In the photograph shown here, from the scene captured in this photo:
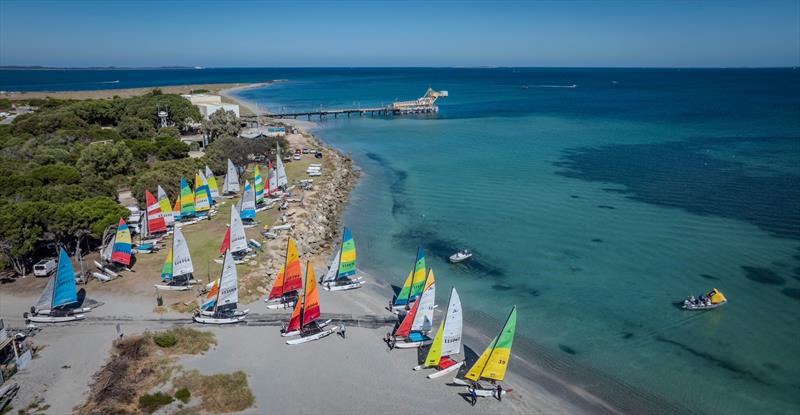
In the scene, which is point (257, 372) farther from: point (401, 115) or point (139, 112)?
point (401, 115)

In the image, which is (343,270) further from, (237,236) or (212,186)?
(212,186)

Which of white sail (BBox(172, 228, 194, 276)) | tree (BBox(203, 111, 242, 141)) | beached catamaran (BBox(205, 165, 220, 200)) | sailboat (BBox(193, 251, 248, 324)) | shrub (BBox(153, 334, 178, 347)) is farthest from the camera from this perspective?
tree (BBox(203, 111, 242, 141))

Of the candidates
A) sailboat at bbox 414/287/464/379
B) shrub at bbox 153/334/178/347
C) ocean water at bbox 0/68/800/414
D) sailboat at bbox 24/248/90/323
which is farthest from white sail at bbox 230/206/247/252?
sailboat at bbox 414/287/464/379

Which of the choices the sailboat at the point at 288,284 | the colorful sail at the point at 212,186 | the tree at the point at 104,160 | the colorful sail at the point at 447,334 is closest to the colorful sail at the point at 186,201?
the colorful sail at the point at 212,186

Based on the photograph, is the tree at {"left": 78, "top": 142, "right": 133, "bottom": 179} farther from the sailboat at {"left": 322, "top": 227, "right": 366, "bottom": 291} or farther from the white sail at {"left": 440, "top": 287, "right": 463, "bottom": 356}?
the white sail at {"left": 440, "top": 287, "right": 463, "bottom": 356}

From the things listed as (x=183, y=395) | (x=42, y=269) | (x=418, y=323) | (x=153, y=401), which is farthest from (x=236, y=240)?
(x=418, y=323)

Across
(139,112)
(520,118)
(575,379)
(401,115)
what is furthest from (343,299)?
(401,115)
